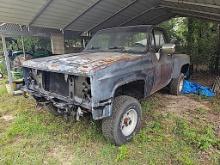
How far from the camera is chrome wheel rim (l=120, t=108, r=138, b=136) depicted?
3.94m

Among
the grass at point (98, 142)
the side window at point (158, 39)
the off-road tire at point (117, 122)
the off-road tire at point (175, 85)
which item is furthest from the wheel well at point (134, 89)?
the off-road tire at point (175, 85)

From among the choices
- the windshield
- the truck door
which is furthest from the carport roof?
the truck door

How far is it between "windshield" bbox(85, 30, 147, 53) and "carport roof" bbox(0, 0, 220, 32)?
2482 mm

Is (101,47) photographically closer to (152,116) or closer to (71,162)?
(152,116)

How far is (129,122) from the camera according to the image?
162 inches

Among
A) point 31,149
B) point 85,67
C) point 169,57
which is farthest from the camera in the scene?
point 169,57

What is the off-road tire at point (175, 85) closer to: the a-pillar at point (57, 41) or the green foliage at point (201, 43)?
the green foliage at point (201, 43)

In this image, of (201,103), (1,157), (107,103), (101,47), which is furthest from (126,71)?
(201,103)

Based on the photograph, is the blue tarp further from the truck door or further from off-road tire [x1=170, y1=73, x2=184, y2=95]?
the truck door

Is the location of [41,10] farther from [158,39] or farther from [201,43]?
[201,43]

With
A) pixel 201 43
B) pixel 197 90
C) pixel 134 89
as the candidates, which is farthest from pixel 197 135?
pixel 201 43

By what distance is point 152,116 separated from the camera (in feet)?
16.8

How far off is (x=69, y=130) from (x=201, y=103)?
374cm

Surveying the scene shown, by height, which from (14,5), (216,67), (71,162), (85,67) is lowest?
(71,162)
